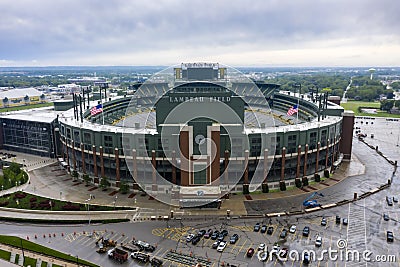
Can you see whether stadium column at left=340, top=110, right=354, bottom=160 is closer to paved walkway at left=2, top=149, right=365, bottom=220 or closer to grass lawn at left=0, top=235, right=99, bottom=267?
paved walkway at left=2, top=149, right=365, bottom=220

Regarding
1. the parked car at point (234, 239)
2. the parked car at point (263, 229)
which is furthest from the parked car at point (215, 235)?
the parked car at point (263, 229)

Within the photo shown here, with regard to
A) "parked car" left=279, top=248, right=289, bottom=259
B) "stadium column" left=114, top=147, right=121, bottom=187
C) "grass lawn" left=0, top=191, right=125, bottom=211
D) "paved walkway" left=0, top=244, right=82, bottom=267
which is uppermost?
"stadium column" left=114, top=147, right=121, bottom=187

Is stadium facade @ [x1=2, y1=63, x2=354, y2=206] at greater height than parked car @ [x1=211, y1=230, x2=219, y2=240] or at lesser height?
greater

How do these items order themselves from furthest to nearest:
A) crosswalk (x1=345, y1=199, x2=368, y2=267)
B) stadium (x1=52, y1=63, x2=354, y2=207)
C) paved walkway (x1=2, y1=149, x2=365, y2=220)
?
stadium (x1=52, y1=63, x2=354, y2=207) → paved walkway (x1=2, y1=149, x2=365, y2=220) → crosswalk (x1=345, y1=199, x2=368, y2=267)

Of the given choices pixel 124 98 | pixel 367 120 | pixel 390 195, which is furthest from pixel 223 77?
pixel 390 195

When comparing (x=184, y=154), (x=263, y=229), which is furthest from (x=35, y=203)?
Result: (x=263, y=229)

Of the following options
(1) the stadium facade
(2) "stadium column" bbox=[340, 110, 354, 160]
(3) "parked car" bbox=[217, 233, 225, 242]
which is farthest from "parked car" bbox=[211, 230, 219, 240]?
(2) "stadium column" bbox=[340, 110, 354, 160]

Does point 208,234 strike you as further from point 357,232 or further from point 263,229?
point 357,232

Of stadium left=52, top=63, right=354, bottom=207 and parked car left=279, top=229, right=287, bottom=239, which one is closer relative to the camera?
parked car left=279, top=229, right=287, bottom=239

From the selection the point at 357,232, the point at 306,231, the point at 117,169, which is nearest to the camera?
the point at 306,231
